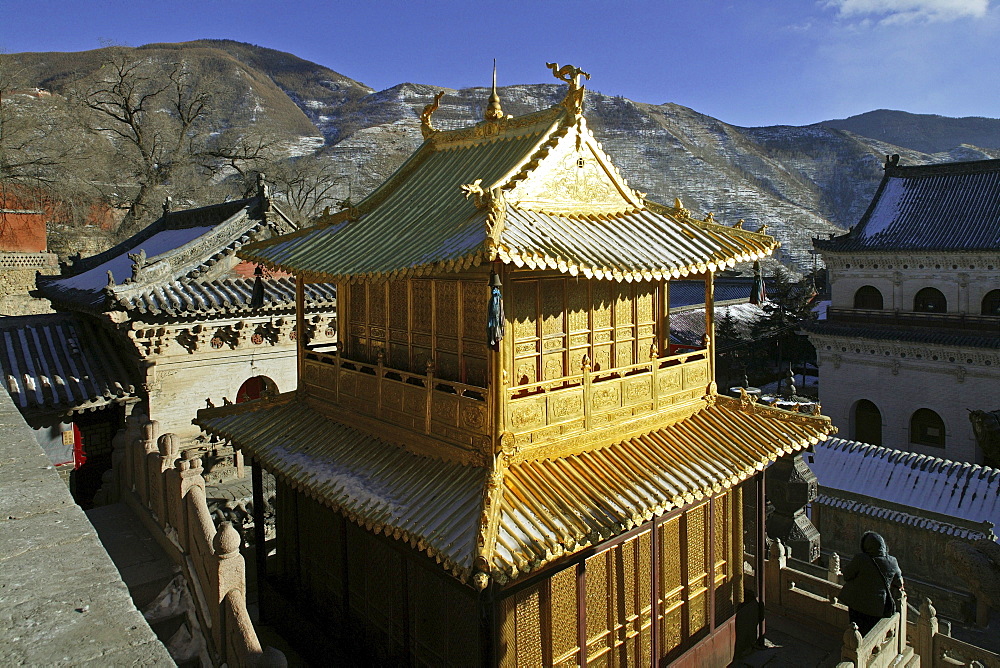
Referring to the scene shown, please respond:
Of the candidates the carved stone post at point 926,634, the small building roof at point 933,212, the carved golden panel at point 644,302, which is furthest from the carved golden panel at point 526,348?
the small building roof at point 933,212

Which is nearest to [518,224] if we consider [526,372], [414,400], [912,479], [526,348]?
[526,348]

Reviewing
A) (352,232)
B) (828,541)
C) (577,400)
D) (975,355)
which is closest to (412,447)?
(577,400)

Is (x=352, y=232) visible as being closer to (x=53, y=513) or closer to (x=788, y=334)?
(x=53, y=513)

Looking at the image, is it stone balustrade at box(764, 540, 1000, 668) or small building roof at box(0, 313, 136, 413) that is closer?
stone balustrade at box(764, 540, 1000, 668)

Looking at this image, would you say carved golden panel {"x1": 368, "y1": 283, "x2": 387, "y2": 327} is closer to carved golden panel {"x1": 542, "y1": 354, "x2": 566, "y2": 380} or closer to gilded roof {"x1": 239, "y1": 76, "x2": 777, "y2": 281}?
gilded roof {"x1": 239, "y1": 76, "x2": 777, "y2": 281}

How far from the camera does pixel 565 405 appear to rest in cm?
796

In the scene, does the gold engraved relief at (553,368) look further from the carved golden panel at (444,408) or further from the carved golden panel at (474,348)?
the carved golden panel at (444,408)

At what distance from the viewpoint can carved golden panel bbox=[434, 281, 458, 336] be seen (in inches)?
337

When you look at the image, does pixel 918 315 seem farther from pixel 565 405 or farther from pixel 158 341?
pixel 158 341

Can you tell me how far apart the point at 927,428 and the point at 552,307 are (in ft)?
103

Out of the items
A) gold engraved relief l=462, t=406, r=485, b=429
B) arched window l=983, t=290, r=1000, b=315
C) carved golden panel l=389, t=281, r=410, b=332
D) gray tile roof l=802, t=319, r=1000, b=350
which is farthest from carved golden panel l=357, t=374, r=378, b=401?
arched window l=983, t=290, r=1000, b=315

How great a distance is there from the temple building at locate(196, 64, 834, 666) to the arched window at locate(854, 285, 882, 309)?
27.5 m

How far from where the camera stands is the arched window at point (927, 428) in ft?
103

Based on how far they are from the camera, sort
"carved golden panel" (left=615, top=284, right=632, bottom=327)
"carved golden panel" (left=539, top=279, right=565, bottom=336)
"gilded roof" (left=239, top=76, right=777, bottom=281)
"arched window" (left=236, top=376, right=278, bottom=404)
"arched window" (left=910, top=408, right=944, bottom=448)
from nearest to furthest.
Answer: "gilded roof" (left=239, top=76, right=777, bottom=281), "carved golden panel" (left=539, top=279, right=565, bottom=336), "carved golden panel" (left=615, top=284, right=632, bottom=327), "arched window" (left=236, top=376, right=278, bottom=404), "arched window" (left=910, top=408, right=944, bottom=448)
